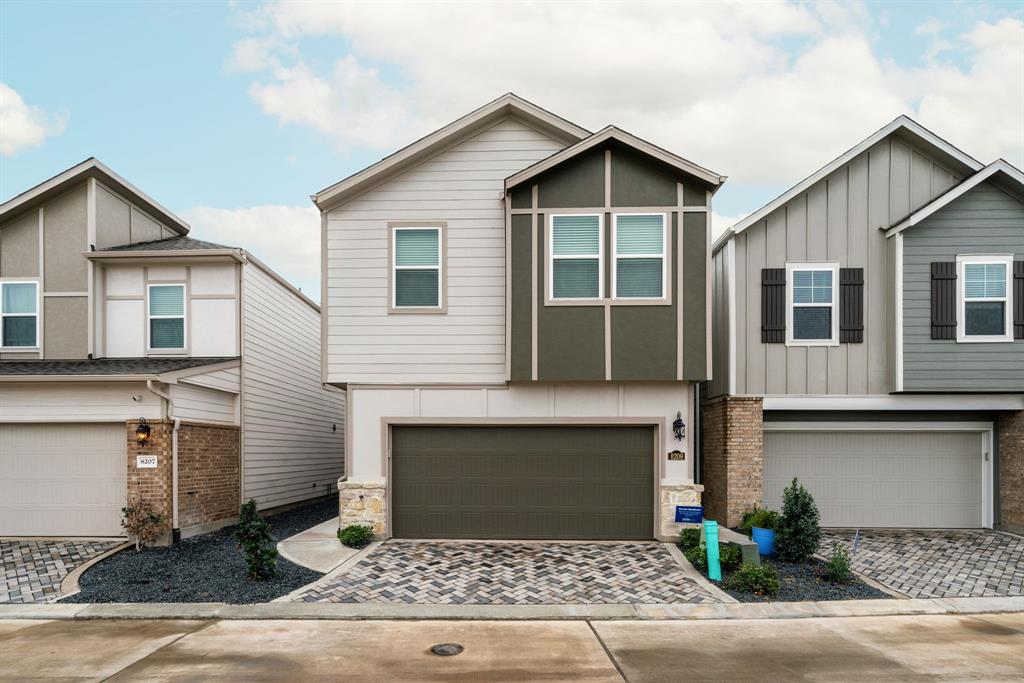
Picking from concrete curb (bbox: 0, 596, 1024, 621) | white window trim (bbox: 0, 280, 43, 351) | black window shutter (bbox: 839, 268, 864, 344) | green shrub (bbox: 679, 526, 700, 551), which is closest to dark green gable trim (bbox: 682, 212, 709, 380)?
green shrub (bbox: 679, 526, 700, 551)

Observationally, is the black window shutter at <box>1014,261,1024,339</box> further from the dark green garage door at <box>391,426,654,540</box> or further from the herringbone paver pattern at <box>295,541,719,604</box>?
the herringbone paver pattern at <box>295,541,719,604</box>

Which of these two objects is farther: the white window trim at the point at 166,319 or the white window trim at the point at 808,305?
the white window trim at the point at 166,319

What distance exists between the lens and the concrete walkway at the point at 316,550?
1172 centimetres

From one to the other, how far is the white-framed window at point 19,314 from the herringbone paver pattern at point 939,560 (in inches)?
657

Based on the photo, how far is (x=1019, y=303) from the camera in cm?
1365

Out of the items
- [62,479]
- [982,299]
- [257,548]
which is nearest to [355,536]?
[257,548]

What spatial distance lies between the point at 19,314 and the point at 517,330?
11069mm

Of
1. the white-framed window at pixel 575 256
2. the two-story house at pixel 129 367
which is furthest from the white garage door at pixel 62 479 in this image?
the white-framed window at pixel 575 256

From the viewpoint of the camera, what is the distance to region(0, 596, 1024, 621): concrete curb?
955 centimetres

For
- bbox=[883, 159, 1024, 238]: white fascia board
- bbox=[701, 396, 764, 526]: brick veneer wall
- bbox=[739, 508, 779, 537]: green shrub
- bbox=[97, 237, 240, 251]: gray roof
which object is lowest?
bbox=[739, 508, 779, 537]: green shrub

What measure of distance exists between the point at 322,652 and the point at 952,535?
12583 millimetres

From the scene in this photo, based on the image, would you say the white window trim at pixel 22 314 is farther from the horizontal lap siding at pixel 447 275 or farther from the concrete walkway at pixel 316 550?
the concrete walkway at pixel 316 550

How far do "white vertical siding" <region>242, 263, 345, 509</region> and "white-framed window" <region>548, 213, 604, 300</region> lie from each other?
23.2ft

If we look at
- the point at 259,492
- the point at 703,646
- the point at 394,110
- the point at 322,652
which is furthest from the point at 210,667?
the point at 394,110
